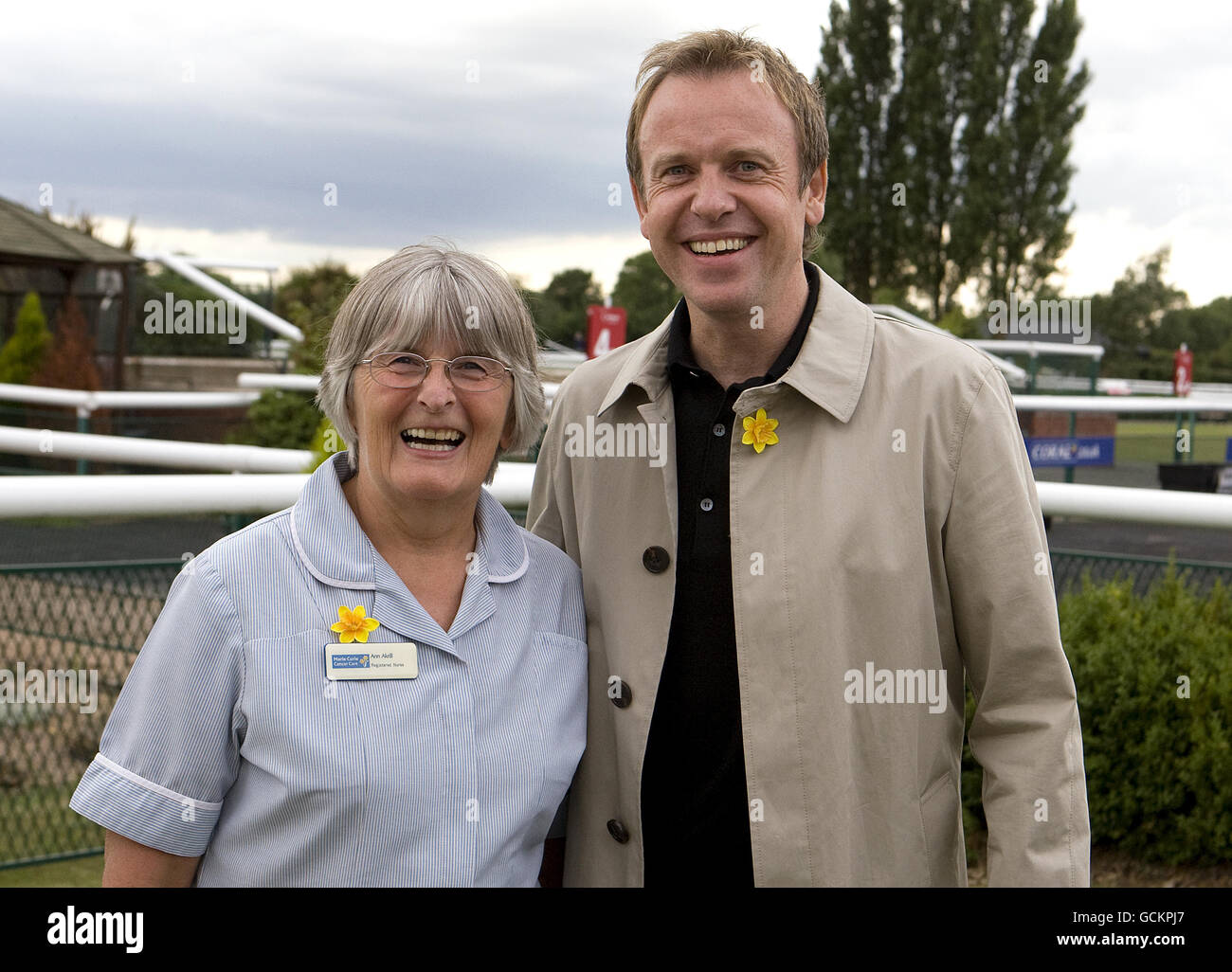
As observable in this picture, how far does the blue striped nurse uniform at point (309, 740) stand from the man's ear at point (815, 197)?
1.09 metres

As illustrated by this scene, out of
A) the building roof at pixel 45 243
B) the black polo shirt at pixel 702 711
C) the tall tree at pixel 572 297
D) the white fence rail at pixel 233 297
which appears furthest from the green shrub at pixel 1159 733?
the tall tree at pixel 572 297

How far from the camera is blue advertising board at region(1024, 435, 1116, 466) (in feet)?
27.2

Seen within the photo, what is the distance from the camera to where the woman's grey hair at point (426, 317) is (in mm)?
2105

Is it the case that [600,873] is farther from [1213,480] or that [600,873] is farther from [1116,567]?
[1213,480]

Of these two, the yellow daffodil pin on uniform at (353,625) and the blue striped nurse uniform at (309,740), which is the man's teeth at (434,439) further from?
the yellow daffodil pin on uniform at (353,625)

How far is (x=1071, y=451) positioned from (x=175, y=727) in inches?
319

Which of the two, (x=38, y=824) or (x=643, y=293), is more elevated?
(x=643, y=293)

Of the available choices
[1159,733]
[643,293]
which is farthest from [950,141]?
[1159,733]

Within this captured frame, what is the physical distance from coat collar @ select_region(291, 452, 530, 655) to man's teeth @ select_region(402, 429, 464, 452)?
0.17m

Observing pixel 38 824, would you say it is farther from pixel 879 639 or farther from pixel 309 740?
pixel 879 639

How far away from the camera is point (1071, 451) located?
352 inches

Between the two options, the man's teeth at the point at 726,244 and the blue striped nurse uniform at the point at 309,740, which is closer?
the blue striped nurse uniform at the point at 309,740
